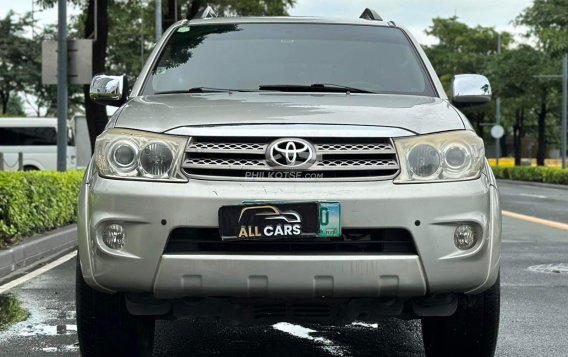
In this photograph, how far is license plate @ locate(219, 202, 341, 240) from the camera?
3596mm

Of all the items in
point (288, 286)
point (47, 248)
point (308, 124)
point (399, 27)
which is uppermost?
point (399, 27)

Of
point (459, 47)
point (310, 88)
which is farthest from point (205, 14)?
point (459, 47)

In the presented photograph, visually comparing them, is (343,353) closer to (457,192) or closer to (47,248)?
(457,192)

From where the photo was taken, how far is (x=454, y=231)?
3.72 m

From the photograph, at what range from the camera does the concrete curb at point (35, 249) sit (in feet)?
27.7

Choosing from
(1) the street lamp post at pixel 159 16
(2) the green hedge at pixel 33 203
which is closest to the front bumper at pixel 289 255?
(2) the green hedge at pixel 33 203

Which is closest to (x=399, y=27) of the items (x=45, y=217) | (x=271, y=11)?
(x=45, y=217)

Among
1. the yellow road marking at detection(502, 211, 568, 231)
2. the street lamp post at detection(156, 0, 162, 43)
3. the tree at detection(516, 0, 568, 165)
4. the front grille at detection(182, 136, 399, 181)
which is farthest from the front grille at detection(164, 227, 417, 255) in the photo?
the tree at detection(516, 0, 568, 165)

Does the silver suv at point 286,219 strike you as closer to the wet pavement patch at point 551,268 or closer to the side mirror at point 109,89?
the side mirror at point 109,89

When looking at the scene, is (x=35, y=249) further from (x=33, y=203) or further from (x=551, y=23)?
(x=551, y=23)

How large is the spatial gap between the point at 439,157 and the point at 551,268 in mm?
5451

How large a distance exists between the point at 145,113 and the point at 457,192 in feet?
4.68

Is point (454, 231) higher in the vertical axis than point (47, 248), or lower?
higher

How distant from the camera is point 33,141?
31.6 metres
